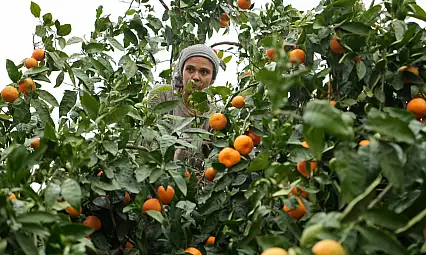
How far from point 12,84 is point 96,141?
0.44 metres

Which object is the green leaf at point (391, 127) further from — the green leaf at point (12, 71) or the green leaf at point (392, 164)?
the green leaf at point (12, 71)

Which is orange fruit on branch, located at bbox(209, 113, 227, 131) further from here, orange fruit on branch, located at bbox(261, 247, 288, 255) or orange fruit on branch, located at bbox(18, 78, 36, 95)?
orange fruit on branch, located at bbox(261, 247, 288, 255)

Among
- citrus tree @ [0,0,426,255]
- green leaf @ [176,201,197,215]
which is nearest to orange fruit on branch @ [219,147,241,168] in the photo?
citrus tree @ [0,0,426,255]

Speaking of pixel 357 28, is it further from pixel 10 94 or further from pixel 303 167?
pixel 10 94

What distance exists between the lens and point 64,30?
5.67 feet

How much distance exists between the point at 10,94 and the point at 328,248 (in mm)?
1028

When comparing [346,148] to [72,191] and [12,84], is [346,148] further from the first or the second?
[12,84]

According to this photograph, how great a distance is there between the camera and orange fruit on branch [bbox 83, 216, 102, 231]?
50.1 inches

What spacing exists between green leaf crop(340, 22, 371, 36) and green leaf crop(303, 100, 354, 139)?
0.51m

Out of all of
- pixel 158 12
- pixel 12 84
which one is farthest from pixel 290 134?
pixel 158 12

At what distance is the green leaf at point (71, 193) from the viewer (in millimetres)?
968

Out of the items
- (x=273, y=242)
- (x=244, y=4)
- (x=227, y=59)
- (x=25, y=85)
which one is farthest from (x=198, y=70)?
(x=273, y=242)

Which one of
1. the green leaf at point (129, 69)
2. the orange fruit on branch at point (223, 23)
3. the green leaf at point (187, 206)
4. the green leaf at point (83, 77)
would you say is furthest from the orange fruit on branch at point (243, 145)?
the orange fruit on branch at point (223, 23)

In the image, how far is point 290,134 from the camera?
4.06ft
